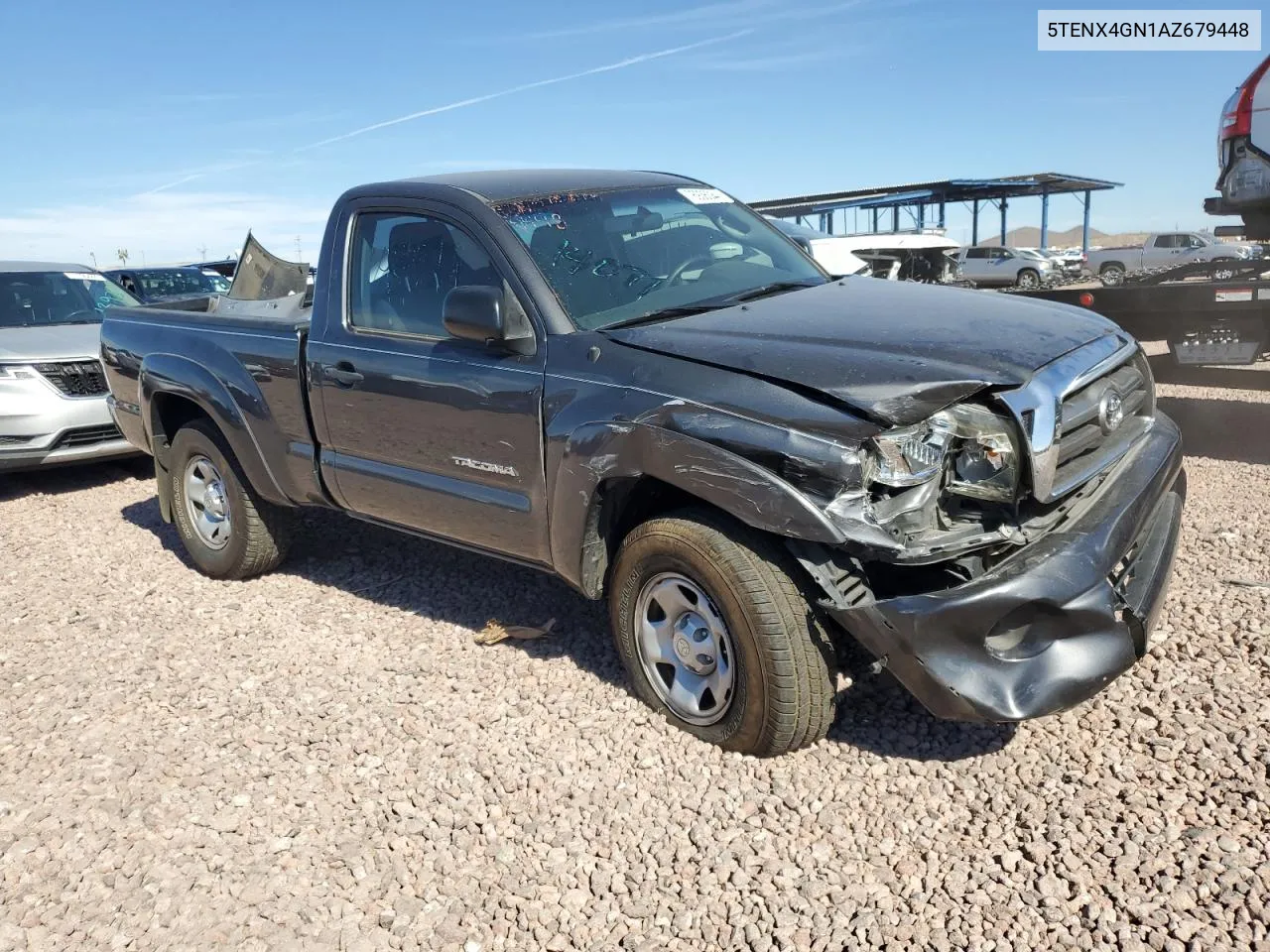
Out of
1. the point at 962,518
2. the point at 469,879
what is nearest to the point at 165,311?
the point at 469,879

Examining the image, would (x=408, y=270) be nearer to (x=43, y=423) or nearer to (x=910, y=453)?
(x=910, y=453)

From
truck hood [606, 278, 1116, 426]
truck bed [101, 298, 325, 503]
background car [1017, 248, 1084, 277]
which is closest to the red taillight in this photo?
truck hood [606, 278, 1116, 426]

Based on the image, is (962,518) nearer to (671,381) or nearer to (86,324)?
(671,381)

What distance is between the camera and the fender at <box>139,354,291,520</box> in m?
4.89

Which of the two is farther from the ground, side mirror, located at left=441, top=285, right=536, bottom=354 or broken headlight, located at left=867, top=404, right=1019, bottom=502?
side mirror, located at left=441, top=285, right=536, bottom=354

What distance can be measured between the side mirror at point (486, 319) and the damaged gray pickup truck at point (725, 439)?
10 mm

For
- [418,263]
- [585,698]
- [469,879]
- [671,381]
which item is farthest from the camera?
[418,263]

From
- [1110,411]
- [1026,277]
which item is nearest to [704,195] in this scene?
[1110,411]

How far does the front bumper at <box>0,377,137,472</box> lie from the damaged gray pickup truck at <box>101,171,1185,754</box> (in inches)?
138

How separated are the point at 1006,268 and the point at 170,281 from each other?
26.3m

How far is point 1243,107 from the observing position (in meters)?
7.66

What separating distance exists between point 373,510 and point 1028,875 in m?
2.99

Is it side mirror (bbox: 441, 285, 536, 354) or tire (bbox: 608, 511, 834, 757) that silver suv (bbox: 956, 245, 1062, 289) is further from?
tire (bbox: 608, 511, 834, 757)

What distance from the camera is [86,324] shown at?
28.7 ft
